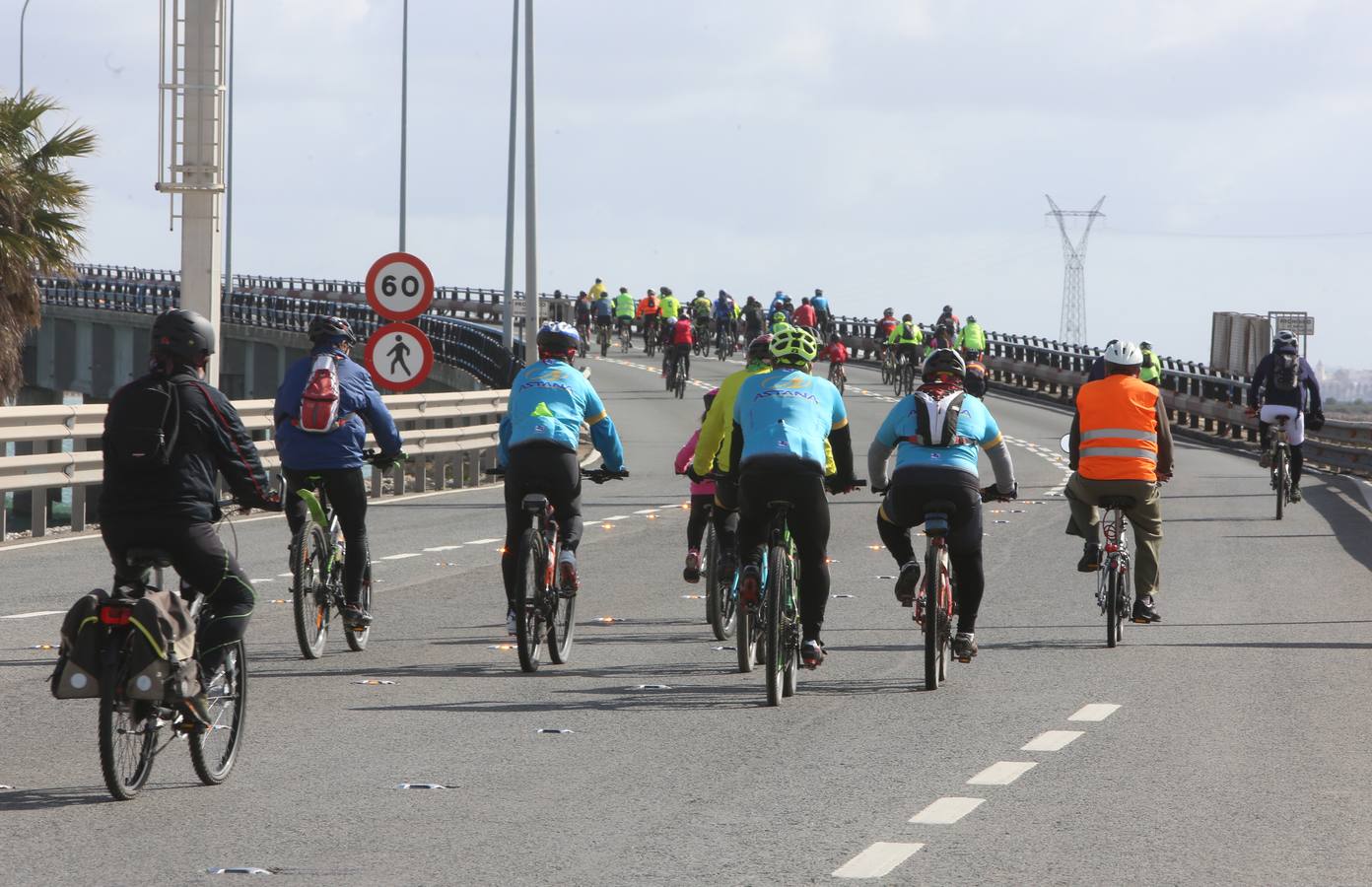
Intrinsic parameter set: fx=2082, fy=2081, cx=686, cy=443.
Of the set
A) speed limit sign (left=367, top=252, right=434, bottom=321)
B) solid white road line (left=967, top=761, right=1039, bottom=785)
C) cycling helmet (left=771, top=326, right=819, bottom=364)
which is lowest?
solid white road line (left=967, top=761, right=1039, bottom=785)

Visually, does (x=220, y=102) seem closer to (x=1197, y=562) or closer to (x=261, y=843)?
(x=1197, y=562)

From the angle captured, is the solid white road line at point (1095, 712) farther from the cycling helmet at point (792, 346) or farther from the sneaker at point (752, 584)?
the cycling helmet at point (792, 346)

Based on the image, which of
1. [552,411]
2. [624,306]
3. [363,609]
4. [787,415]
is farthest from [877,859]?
[624,306]

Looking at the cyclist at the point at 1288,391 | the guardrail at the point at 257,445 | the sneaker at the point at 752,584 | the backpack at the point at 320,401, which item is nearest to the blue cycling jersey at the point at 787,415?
the sneaker at the point at 752,584

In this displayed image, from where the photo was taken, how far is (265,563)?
54.8 ft

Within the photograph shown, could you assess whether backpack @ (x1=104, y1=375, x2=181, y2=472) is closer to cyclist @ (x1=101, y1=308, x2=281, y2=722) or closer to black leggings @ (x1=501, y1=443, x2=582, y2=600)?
cyclist @ (x1=101, y1=308, x2=281, y2=722)

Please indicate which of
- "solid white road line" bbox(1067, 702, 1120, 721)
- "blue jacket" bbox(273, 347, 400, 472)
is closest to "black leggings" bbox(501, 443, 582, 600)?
"blue jacket" bbox(273, 347, 400, 472)

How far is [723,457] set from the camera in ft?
36.0

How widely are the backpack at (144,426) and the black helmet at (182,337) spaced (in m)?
0.15

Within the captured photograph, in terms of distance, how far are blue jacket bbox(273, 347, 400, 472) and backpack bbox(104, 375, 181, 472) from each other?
3767 millimetres

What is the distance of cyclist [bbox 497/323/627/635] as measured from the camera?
10.9 m

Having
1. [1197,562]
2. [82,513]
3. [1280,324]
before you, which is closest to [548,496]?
[1197,562]

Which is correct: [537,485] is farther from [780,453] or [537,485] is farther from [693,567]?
[693,567]

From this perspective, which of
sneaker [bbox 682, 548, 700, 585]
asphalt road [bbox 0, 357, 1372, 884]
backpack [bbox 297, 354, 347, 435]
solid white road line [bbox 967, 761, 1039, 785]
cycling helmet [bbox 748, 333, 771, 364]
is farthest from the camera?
sneaker [bbox 682, 548, 700, 585]
